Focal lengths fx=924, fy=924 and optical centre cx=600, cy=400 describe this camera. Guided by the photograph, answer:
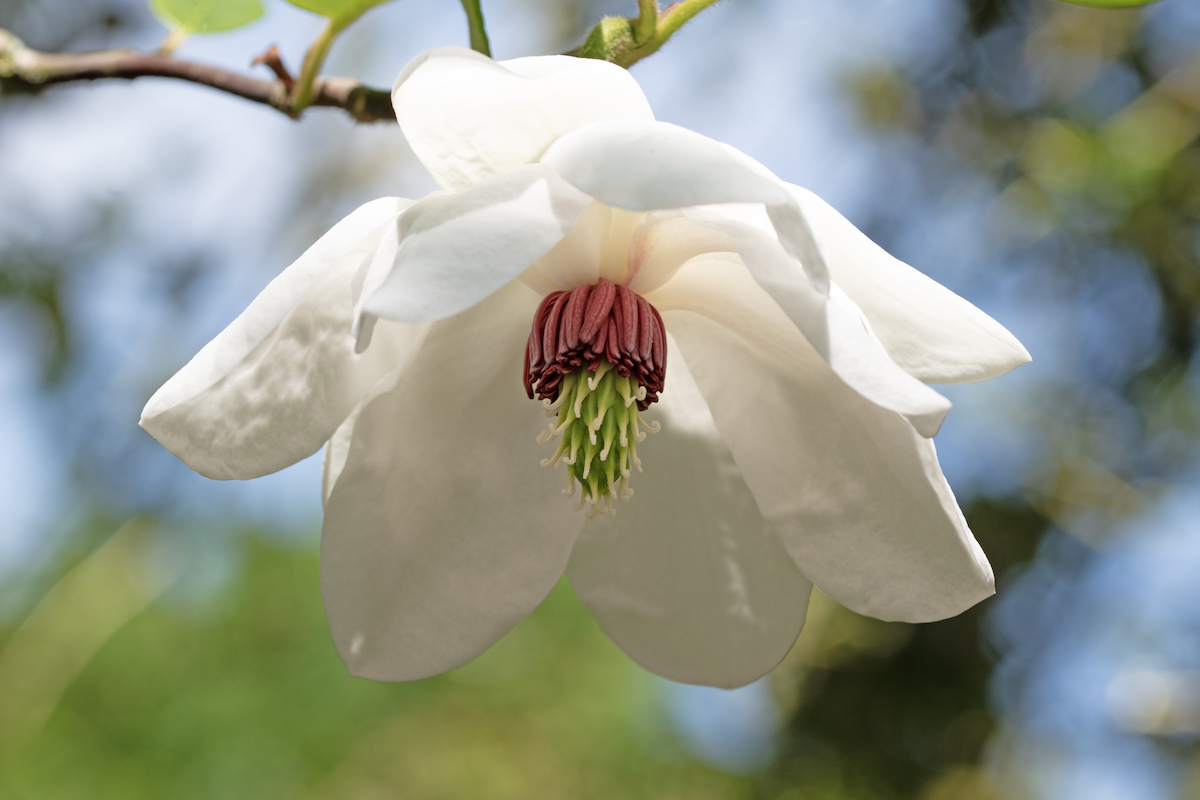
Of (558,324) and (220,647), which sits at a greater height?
(558,324)

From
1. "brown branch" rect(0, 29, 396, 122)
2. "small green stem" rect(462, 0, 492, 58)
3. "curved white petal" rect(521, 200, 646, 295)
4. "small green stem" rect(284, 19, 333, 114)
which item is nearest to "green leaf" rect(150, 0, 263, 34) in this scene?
"brown branch" rect(0, 29, 396, 122)

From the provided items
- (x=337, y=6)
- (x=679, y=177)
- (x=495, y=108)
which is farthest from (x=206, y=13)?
(x=679, y=177)

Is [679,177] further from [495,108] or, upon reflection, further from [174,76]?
[174,76]

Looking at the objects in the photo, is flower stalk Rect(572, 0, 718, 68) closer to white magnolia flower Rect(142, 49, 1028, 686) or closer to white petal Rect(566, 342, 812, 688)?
white magnolia flower Rect(142, 49, 1028, 686)

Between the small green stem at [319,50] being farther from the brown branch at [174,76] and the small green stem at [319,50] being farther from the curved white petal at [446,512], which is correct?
the curved white petal at [446,512]

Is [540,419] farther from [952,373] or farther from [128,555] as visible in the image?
[128,555]

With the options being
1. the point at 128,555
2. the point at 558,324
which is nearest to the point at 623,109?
the point at 558,324

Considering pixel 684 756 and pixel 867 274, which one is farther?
pixel 684 756

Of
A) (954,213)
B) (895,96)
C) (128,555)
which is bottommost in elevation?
(128,555)
